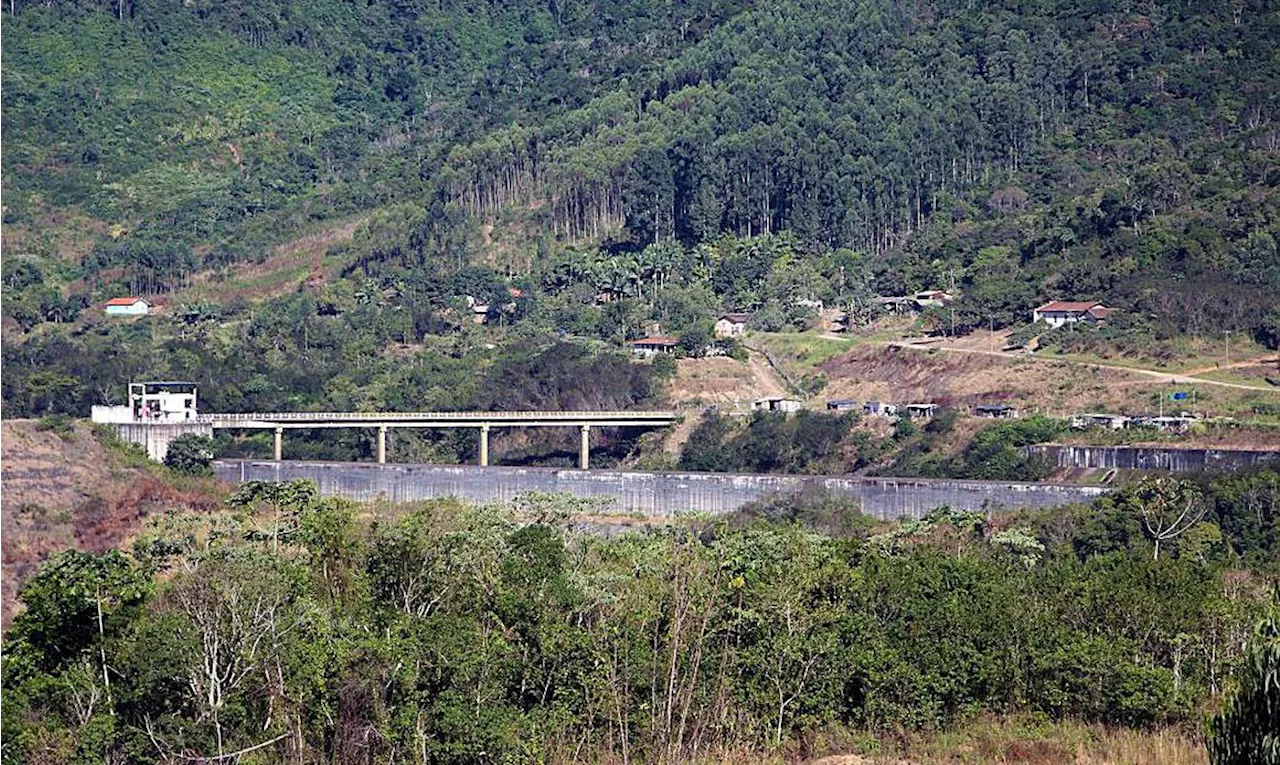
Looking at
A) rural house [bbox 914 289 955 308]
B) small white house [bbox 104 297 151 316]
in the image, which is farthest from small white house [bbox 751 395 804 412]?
small white house [bbox 104 297 151 316]

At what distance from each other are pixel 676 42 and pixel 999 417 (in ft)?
287

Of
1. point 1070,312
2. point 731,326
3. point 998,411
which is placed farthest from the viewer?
point 731,326

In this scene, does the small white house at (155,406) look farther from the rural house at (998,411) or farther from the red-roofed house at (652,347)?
the rural house at (998,411)

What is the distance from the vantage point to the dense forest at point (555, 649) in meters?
38.8

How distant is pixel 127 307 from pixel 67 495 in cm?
5538

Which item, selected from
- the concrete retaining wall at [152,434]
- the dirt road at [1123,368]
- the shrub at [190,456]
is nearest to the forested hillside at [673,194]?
→ the dirt road at [1123,368]

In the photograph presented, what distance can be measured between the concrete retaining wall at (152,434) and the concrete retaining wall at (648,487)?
374 cm

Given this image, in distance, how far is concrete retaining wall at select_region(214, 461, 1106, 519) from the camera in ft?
278

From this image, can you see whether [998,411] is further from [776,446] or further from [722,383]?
[722,383]

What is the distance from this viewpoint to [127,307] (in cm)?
14300

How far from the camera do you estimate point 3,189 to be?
16650 cm

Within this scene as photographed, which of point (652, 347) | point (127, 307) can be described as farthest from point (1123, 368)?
point (127, 307)

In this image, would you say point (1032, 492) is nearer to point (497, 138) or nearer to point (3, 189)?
point (497, 138)

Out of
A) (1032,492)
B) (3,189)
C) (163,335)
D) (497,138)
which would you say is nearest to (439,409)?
(163,335)
